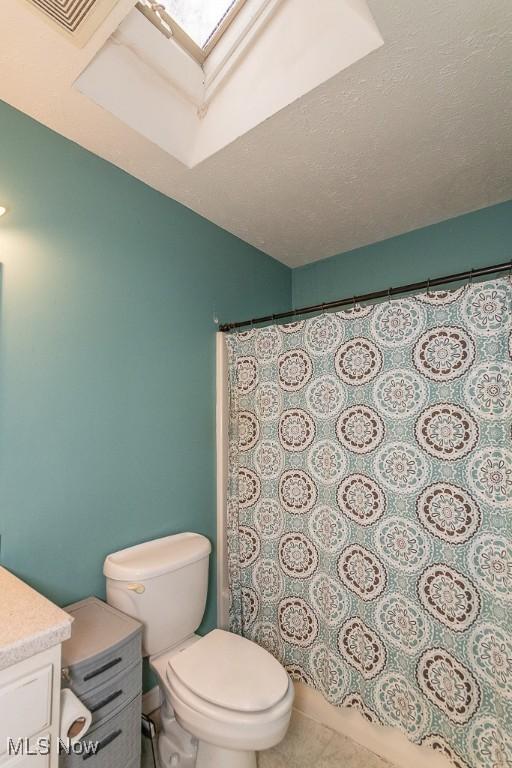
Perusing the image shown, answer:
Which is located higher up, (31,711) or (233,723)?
(31,711)

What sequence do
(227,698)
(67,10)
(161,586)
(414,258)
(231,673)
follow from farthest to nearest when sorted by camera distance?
1. (414,258)
2. (161,586)
3. (231,673)
4. (227,698)
5. (67,10)

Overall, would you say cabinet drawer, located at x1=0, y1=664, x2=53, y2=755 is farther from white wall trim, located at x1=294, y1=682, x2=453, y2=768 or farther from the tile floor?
white wall trim, located at x1=294, y1=682, x2=453, y2=768

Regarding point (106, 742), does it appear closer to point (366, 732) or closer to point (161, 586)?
point (161, 586)

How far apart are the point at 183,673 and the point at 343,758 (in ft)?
2.52

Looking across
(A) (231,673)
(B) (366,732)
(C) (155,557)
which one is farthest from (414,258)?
(B) (366,732)

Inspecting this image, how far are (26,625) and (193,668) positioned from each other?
28.3 inches

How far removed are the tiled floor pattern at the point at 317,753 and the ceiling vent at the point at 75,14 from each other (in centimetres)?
253

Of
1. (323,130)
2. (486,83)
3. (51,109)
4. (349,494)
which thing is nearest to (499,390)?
(349,494)

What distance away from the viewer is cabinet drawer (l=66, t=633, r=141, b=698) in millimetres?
968

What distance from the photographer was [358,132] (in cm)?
138

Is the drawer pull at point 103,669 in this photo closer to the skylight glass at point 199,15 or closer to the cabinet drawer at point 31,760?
the cabinet drawer at point 31,760

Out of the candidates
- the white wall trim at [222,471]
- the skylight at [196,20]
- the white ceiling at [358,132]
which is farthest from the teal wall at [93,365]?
the skylight at [196,20]

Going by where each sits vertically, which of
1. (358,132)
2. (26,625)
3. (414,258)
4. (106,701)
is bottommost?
(106,701)

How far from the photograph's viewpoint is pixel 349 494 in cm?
149
